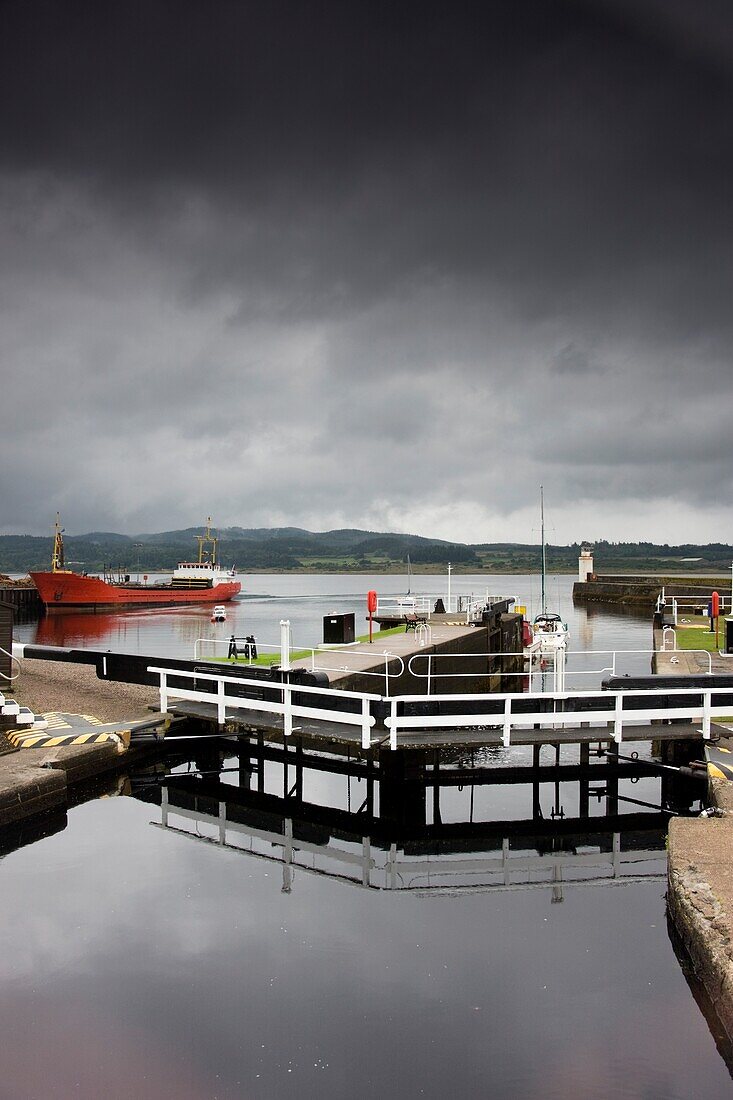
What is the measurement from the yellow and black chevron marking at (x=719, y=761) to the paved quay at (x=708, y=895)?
0.66 meters

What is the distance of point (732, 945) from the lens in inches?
256

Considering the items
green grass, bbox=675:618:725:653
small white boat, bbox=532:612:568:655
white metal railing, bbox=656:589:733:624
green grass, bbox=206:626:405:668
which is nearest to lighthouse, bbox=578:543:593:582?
white metal railing, bbox=656:589:733:624

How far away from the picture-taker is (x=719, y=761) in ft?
39.5

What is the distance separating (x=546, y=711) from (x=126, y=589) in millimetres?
82242

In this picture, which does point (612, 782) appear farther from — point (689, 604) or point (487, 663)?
point (689, 604)

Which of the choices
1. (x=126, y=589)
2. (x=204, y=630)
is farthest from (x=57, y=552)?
(x=204, y=630)

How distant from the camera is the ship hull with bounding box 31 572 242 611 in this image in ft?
259

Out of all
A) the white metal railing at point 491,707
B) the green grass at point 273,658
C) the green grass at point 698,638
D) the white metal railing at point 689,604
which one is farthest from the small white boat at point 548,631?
the white metal railing at point 491,707

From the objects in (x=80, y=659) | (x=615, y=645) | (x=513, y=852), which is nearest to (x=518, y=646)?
(x=615, y=645)

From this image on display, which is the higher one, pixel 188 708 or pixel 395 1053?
pixel 188 708

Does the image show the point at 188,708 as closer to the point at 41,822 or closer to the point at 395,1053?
the point at 41,822

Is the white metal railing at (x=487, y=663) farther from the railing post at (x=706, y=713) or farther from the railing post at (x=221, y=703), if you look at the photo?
the railing post at (x=221, y=703)

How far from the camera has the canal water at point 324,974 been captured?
20.2 ft

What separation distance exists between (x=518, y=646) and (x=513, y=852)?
26.4 metres
